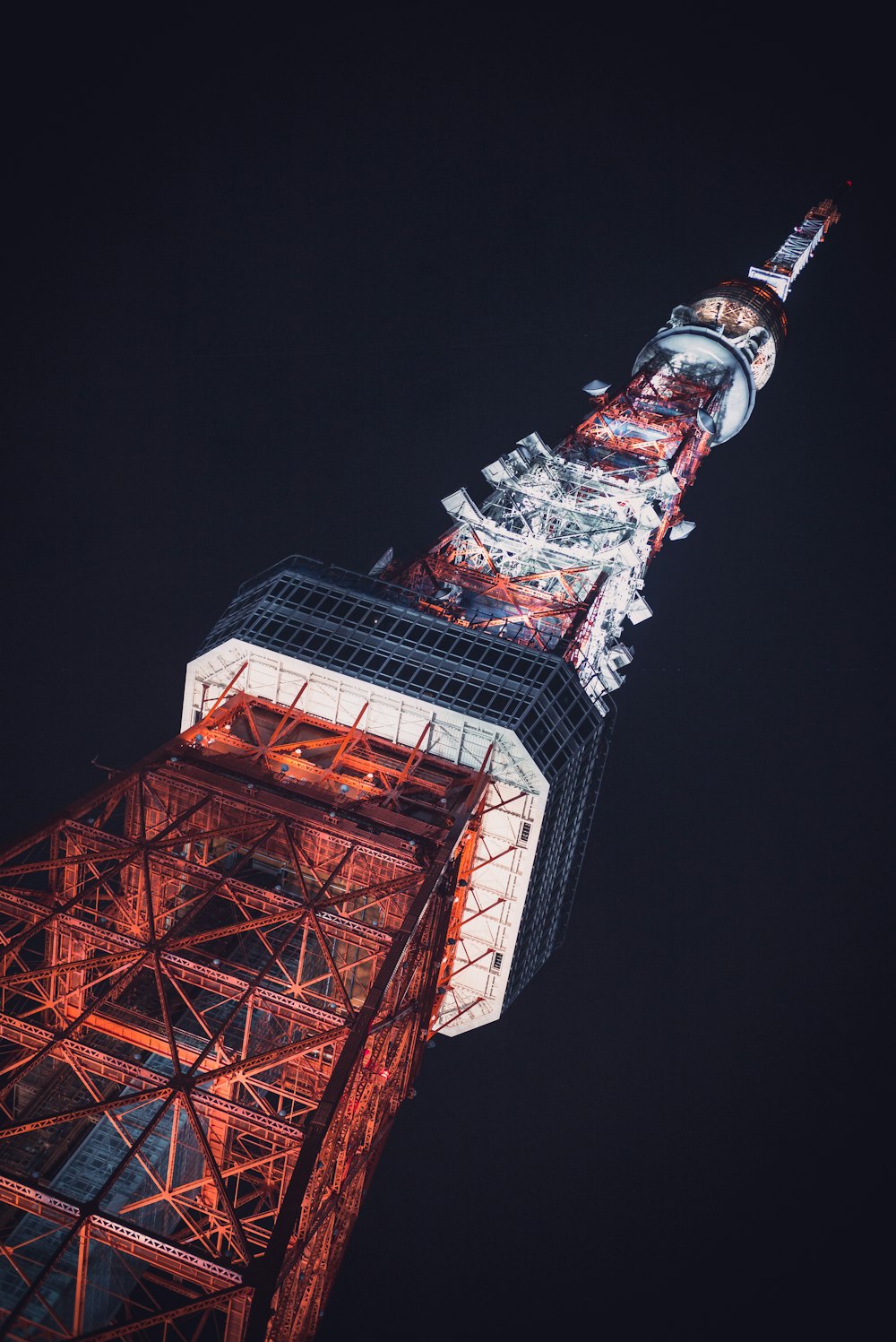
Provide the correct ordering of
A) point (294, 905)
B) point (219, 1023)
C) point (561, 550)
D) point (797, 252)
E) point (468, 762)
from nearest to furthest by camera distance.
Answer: point (294, 905), point (219, 1023), point (468, 762), point (561, 550), point (797, 252)

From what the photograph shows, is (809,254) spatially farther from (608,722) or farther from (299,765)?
(299,765)

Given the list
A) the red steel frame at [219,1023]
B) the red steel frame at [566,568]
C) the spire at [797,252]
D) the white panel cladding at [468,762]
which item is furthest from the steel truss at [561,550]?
the spire at [797,252]

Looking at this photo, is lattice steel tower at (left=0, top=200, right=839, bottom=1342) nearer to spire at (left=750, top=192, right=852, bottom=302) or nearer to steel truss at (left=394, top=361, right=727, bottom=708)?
steel truss at (left=394, top=361, right=727, bottom=708)

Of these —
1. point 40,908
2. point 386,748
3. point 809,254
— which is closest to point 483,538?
point 386,748

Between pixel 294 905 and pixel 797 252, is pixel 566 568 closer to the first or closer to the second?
pixel 294 905

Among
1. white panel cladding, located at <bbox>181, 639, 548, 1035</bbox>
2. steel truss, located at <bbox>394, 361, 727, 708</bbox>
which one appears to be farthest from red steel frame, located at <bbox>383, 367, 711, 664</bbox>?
white panel cladding, located at <bbox>181, 639, 548, 1035</bbox>

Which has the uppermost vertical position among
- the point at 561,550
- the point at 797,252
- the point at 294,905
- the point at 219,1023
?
the point at 797,252

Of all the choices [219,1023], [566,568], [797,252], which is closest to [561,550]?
[566,568]
